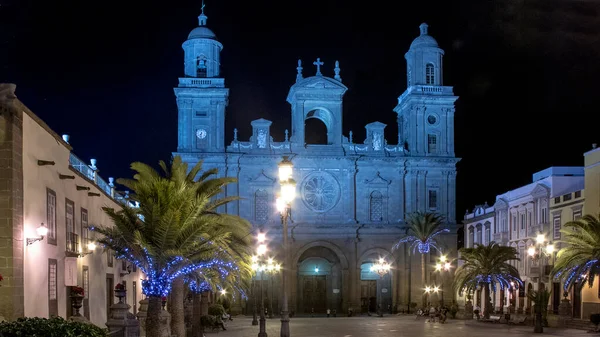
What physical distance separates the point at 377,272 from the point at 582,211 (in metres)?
26.5

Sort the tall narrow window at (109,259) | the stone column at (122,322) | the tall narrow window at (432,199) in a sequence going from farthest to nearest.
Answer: the tall narrow window at (432,199)
the tall narrow window at (109,259)
the stone column at (122,322)

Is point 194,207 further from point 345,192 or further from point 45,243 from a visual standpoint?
point 345,192

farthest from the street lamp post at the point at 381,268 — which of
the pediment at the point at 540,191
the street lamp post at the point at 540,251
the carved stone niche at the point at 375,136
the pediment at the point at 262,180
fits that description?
the street lamp post at the point at 540,251

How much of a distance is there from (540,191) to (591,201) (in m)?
9.25

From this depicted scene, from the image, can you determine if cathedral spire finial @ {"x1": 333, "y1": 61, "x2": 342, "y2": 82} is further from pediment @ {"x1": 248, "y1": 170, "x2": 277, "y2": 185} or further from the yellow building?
the yellow building

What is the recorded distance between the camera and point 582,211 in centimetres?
5619

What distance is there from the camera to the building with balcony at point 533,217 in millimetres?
59844

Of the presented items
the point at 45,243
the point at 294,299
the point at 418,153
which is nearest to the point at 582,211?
the point at 418,153

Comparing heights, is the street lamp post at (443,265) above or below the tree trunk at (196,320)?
below

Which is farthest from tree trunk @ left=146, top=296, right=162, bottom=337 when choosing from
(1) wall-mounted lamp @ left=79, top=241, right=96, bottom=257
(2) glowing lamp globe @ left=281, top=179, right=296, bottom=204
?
(1) wall-mounted lamp @ left=79, top=241, right=96, bottom=257

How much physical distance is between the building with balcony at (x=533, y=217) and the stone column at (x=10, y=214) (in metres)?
41.4

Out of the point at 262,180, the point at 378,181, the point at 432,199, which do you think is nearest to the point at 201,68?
the point at 262,180

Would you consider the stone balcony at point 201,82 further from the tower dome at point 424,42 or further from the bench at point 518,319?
the bench at point 518,319

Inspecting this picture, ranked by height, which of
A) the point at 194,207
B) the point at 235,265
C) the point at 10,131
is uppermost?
the point at 10,131
